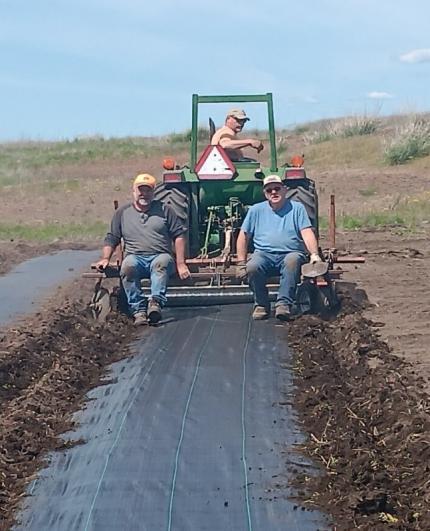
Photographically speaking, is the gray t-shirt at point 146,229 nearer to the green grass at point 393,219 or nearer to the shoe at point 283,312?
the shoe at point 283,312

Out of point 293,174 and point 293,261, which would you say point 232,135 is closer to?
point 293,174

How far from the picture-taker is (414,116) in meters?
30.4

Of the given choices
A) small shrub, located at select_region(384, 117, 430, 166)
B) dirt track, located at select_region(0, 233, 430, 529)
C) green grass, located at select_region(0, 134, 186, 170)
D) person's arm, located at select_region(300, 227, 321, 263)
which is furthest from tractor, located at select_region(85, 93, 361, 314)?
green grass, located at select_region(0, 134, 186, 170)

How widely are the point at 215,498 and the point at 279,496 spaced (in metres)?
0.30

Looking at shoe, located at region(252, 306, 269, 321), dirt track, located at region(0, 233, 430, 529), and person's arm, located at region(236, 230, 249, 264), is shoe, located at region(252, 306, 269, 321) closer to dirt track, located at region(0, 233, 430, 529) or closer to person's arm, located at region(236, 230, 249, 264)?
dirt track, located at region(0, 233, 430, 529)

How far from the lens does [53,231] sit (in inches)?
758

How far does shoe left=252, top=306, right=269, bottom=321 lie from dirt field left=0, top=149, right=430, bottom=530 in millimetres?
415

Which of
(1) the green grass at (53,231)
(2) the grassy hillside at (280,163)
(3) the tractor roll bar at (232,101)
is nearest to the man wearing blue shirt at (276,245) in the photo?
(3) the tractor roll bar at (232,101)

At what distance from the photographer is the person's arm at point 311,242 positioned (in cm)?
885

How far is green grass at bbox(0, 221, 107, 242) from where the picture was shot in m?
18.4

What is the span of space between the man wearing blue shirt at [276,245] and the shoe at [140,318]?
93 centimetres

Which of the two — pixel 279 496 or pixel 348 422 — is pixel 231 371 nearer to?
pixel 348 422

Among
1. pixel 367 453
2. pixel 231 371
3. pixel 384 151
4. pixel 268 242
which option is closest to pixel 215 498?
pixel 367 453

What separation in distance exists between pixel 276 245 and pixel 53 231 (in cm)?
1069
